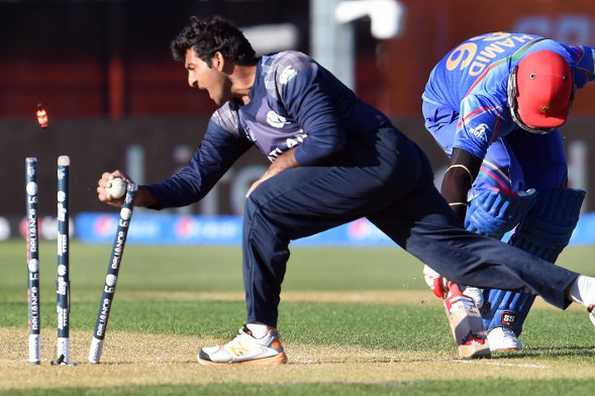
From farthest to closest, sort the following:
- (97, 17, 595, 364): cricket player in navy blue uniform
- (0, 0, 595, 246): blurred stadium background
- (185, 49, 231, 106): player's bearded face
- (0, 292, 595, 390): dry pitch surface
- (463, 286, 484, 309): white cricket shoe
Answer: (0, 0, 595, 246): blurred stadium background < (463, 286, 484, 309): white cricket shoe < (185, 49, 231, 106): player's bearded face < (97, 17, 595, 364): cricket player in navy blue uniform < (0, 292, 595, 390): dry pitch surface

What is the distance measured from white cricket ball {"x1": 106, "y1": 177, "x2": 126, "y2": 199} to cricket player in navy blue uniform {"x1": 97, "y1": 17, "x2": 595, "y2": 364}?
0.17 feet

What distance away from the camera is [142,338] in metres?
8.97

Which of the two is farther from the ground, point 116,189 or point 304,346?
point 116,189

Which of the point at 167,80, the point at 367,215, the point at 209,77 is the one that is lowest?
the point at 167,80

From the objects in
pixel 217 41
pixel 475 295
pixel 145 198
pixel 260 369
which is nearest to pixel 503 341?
pixel 475 295

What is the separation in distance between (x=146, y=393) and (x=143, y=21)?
3430 cm

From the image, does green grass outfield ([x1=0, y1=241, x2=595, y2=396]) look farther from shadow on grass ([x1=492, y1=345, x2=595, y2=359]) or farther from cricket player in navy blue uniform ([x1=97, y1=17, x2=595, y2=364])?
cricket player in navy blue uniform ([x1=97, y1=17, x2=595, y2=364])

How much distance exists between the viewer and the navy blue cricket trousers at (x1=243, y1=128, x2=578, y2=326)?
282 inches

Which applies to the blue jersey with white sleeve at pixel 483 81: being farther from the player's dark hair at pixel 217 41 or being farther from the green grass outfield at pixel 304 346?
the player's dark hair at pixel 217 41

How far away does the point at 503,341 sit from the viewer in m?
8.50

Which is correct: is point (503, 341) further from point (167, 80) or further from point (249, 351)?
point (167, 80)

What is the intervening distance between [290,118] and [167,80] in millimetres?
32922

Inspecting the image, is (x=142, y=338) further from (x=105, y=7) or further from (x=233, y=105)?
(x=105, y=7)

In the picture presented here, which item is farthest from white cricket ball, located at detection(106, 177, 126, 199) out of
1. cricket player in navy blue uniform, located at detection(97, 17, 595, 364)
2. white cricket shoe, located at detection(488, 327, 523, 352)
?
white cricket shoe, located at detection(488, 327, 523, 352)
